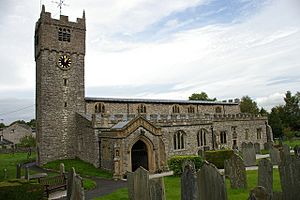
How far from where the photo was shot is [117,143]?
22.0 meters

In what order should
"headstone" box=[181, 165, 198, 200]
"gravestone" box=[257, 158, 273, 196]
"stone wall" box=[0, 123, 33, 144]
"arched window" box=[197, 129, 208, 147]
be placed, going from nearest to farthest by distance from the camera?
1. "headstone" box=[181, 165, 198, 200]
2. "gravestone" box=[257, 158, 273, 196]
3. "arched window" box=[197, 129, 208, 147]
4. "stone wall" box=[0, 123, 33, 144]

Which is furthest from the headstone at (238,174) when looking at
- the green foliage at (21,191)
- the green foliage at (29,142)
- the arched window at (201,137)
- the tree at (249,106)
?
the tree at (249,106)

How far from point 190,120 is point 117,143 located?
11.2 meters

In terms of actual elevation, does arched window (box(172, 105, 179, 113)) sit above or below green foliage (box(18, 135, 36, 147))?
above

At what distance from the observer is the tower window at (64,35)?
29.1 meters

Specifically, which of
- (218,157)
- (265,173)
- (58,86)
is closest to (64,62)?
(58,86)

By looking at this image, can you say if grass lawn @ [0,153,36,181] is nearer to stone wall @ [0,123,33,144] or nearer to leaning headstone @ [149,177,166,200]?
leaning headstone @ [149,177,166,200]

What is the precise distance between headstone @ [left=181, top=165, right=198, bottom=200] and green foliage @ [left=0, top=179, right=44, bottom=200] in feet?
26.4

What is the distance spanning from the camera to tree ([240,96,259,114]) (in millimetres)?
62781

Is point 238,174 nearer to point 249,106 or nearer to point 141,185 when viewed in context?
point 141,185

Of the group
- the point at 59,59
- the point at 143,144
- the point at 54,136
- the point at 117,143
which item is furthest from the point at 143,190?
the point at 59,59

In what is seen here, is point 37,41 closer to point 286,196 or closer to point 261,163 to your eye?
point 261,163

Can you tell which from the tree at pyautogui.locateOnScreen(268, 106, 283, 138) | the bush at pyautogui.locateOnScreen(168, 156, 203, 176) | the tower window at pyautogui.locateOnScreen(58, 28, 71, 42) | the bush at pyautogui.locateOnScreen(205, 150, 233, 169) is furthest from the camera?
the tree at pyautogui.locateOnScreen(268, 106, 283, 138)

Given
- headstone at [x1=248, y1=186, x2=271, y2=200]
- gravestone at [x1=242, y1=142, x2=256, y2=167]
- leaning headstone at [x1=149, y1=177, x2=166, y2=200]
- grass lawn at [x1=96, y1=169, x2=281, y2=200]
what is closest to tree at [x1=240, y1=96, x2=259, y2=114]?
gravestone at [x1=242, y1=142, x2=256, y2=167]
